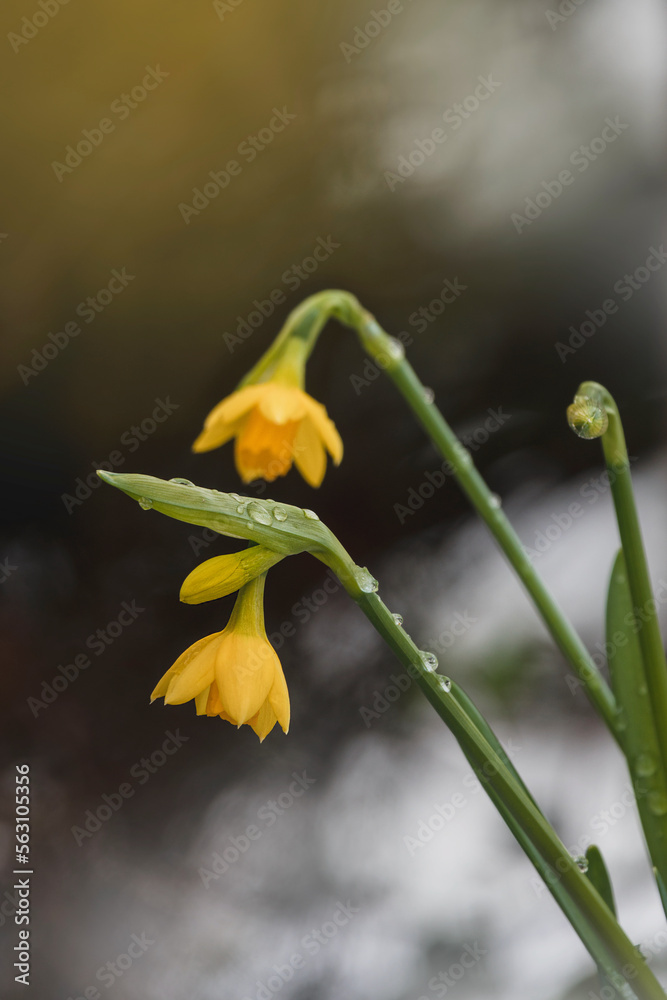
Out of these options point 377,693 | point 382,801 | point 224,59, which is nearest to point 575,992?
point 382,801

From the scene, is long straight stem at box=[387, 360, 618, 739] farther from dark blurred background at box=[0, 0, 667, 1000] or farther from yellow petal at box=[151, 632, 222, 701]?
dark blurred background at box=[0, 0, 667, 1000]

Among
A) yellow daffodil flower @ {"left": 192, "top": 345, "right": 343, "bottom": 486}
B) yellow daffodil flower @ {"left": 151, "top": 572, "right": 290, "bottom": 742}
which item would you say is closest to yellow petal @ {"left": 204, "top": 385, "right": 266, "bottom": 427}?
yellow daffodil flower @ {"left": 192, "top": 345, "right": 343, "bottom": 486}

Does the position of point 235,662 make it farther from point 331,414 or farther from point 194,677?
point 331,414

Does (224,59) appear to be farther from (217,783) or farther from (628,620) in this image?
(217,783)

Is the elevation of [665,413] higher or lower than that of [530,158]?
lower

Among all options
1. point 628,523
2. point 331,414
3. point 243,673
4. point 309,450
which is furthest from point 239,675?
point 331,414

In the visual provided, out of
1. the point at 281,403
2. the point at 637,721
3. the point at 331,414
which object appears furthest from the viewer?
the point at 331,414
